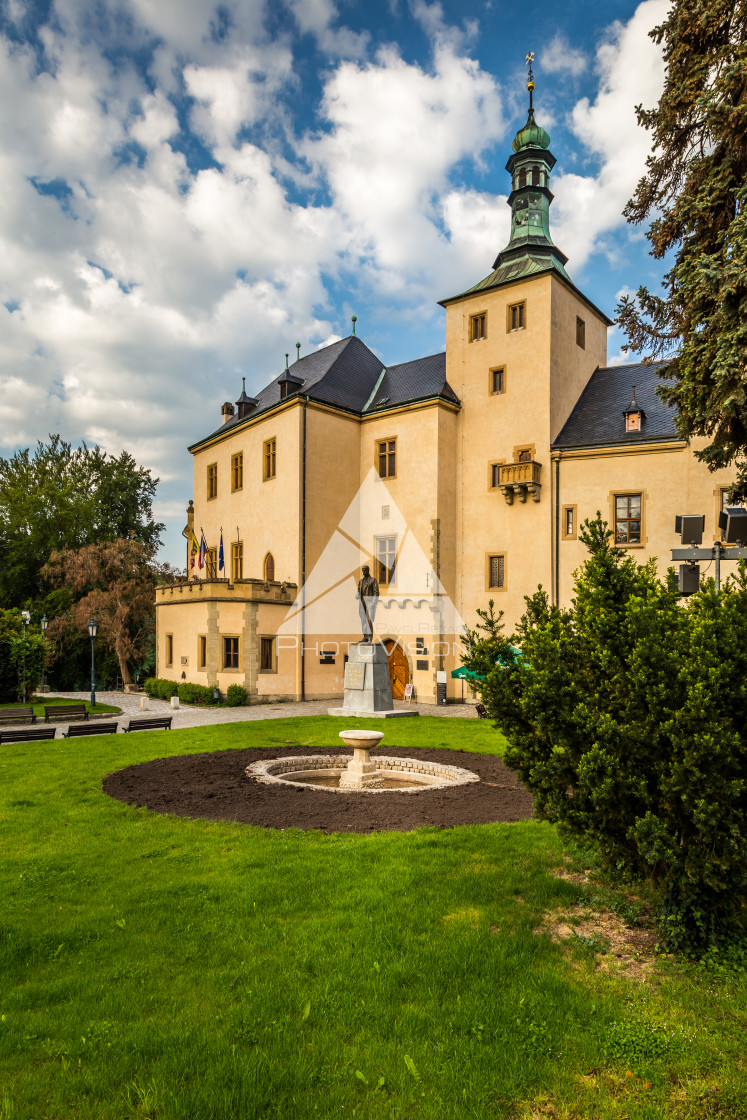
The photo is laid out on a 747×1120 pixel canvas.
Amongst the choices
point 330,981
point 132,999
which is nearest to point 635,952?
point 330,981

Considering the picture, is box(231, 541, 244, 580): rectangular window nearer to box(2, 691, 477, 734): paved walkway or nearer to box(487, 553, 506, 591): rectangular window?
box(2, 691, 477, 734): paved walkway

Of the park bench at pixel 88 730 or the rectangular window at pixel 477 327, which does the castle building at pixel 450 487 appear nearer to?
the rectangular window at pixel 477 327

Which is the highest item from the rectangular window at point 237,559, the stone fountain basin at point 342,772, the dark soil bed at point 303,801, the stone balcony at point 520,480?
the stone balcony at point 520,480

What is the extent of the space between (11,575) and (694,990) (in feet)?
160

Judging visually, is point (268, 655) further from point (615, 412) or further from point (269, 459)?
point (615, 412)

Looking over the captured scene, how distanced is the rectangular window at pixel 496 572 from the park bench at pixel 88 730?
628 inches

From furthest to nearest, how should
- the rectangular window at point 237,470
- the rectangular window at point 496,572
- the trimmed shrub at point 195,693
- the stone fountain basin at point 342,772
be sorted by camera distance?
1. the rectangular window at point 237,470
2. the rectangular window at point 496,572
3. the trimmed shrub at point 195,693
4. the stone fountain basin at point 342,772

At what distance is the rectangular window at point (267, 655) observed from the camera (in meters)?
28.7

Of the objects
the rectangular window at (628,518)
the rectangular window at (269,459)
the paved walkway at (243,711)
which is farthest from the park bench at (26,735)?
the rectangular window at (628,518)

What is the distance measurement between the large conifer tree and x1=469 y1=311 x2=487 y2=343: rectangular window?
730 inches

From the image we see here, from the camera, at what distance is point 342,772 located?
1321 centimetres

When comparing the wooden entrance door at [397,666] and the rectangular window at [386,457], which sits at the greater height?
the rectangular window at [386,457]

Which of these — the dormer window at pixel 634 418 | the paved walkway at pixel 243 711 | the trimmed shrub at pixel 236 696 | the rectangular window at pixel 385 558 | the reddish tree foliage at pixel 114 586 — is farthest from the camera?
the reddish tree foliage at pixel 114 586

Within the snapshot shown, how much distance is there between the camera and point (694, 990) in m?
4.51
